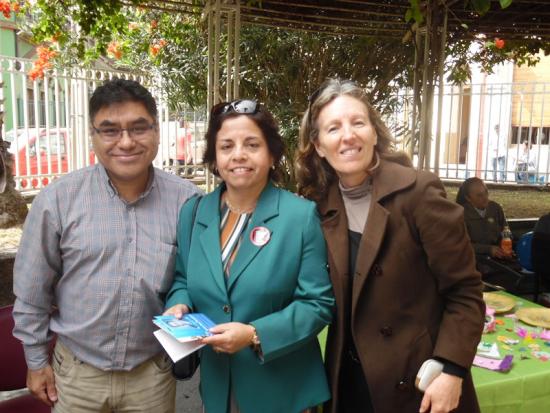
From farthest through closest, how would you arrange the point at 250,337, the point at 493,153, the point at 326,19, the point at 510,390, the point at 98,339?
the point at 493,153 → the point at 326,19 → the point at 510,390 → the point at 98,339 → the point at 250,337

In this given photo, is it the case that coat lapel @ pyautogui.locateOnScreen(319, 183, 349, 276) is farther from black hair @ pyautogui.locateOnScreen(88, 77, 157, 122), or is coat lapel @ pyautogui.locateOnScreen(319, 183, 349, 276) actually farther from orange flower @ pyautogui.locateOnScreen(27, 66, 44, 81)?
orange flower @ pyautogui.locateOnScreen(27, 66, 44, 81)

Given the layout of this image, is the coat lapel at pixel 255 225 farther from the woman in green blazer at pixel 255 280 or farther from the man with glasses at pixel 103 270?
the man with glasses at pixel 103 270

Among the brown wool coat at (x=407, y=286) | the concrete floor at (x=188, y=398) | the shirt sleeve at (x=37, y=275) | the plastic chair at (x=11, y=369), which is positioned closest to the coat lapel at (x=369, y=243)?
the brown wool coat at (x=407, y=286)

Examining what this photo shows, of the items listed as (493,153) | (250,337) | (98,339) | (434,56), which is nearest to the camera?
(250,337)

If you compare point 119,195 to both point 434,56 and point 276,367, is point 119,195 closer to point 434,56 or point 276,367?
point 276,367

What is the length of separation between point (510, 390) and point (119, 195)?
1798 mm

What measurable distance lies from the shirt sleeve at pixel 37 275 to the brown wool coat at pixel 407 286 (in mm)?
1005

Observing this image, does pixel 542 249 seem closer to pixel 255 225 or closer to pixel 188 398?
pixel 188 398

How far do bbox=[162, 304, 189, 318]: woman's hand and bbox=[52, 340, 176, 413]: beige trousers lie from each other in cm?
31

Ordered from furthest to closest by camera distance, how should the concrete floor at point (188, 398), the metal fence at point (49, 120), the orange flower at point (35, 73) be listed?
the metal fence at point (49, 120) < the orange flower at point (35, 73) < the concrete floor at point (188, 398)

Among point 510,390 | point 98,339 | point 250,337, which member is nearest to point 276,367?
point 250,337

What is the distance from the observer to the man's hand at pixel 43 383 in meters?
1.95

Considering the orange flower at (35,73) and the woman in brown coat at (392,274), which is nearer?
the woman in brown coat at (392,274)

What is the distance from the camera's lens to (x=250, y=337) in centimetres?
164
